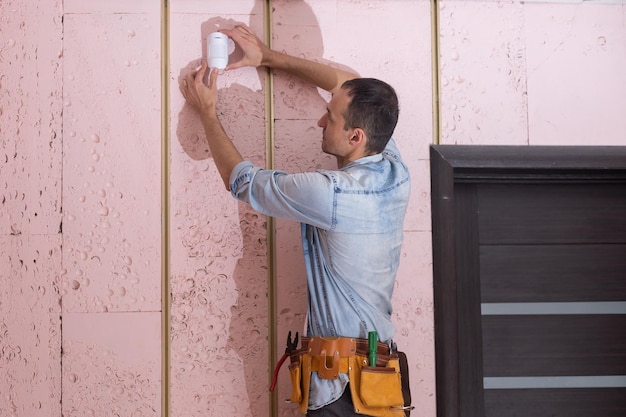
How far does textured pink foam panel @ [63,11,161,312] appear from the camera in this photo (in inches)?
89.4

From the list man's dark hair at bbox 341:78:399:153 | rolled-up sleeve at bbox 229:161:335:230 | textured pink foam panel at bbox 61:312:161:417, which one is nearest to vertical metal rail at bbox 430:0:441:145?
man's dark hair at bbox 341:78:399:153

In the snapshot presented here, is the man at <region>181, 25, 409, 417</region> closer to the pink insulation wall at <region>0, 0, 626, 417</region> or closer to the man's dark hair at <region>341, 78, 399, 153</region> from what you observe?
the man's dark hair at <region>341, 78, 399, 153</region>

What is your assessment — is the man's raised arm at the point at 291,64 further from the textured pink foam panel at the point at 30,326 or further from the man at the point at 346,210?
the textured pink foam panel at the point at 30,326

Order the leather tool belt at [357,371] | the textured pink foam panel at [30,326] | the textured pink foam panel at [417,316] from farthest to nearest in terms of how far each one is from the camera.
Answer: the textured pink foam panel at [417,316], the textured pink foam panel at [30,326], the leather tool belt at [357,371]

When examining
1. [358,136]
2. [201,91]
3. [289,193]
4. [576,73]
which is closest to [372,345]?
[289,193]

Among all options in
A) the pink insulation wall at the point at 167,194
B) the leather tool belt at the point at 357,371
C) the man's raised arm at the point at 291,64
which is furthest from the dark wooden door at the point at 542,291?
the leather tool belt at the point at 357,371

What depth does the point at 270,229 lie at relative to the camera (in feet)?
7.63

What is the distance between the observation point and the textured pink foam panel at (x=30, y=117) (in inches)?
90.0

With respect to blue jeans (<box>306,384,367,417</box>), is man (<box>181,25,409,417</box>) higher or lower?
higher

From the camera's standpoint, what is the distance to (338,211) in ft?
Answer: 6.15

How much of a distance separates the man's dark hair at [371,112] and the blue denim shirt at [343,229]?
0.20 feet

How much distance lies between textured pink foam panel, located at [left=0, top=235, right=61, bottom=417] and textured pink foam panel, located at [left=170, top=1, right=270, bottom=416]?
0.38m

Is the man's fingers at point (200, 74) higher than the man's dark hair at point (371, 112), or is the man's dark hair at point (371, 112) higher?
the man's fingers at point (200, 74)

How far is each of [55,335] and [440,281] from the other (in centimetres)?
126
